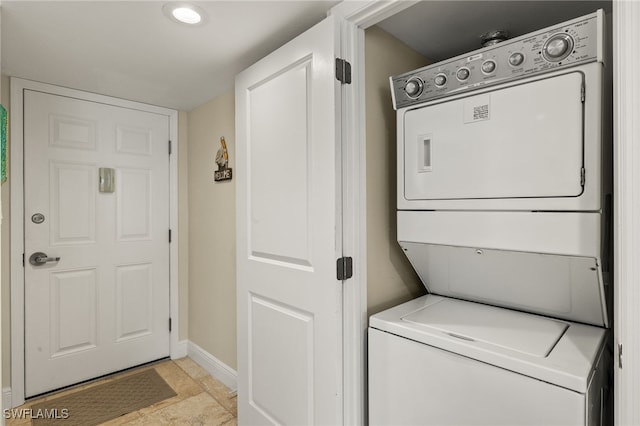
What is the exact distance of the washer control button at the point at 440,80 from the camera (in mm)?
1359

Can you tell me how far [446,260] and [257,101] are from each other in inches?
47.9

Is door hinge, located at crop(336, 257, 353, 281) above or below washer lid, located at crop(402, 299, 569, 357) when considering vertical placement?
above

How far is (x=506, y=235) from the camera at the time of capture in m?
1.22

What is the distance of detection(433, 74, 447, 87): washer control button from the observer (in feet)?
4.46

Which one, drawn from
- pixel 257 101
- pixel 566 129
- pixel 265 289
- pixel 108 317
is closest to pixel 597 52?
pixel 566 129

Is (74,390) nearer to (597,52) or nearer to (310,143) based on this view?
(310,143)

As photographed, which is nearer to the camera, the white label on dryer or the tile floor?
the white label on dryer

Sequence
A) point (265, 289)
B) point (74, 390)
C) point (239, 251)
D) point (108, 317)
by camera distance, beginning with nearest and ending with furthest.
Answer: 1. point (265, 289)
2. point (239, 251)
3. point (74, 390)
4. point (108, 317)

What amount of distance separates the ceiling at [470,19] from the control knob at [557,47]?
0.44 m

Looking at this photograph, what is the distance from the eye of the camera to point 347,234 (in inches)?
57.7

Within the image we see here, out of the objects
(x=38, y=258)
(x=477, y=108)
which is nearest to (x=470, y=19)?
(x=477, y=108)

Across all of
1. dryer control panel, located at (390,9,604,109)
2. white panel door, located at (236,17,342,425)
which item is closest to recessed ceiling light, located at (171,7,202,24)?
white panel door, located at (236,17,342,425)

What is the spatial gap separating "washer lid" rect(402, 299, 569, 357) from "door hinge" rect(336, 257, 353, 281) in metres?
0.29

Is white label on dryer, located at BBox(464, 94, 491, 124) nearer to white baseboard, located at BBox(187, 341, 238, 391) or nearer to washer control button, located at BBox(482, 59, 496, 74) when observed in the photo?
washer control button, located at BBox(482, 59, 496, 74)
